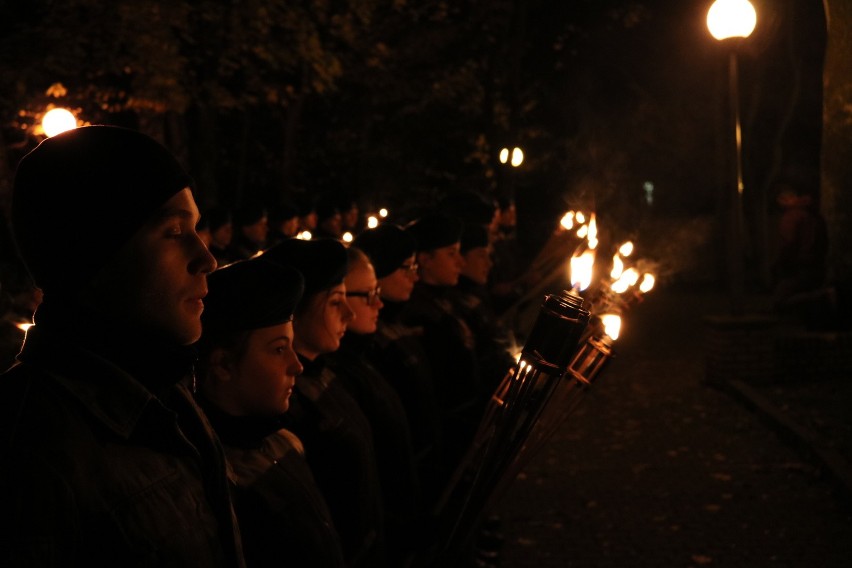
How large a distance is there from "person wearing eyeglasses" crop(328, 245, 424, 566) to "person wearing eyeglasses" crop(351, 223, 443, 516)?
49 cm

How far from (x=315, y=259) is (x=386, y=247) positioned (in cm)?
142

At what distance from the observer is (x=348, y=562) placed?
10.9 feet

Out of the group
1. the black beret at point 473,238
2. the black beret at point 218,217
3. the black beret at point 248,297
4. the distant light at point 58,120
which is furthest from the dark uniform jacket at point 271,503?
the distant light at point 58,120

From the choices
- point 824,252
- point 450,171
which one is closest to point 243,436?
point 824,252

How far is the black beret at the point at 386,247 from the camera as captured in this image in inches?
195

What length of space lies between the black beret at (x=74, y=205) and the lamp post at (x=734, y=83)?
988 cm

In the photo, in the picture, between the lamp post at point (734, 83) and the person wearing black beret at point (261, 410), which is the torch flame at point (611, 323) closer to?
the person wearing black beret at point (261, 410)

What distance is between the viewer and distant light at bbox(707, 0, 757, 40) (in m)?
10.5

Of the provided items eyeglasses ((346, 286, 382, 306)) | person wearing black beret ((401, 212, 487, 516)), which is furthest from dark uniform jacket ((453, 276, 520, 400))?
eyeglasses ((346, 286, 382, 306))

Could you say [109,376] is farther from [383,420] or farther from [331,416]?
[383,420]

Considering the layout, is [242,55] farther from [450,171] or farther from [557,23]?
[450,171]

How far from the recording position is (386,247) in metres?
5.00

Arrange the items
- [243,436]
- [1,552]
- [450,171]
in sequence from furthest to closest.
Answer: [450,171], [243,436], [1,552]

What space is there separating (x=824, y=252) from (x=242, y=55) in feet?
39.7
